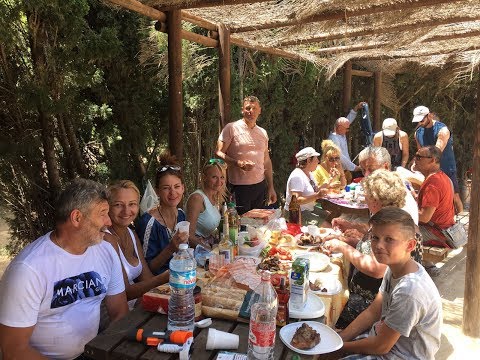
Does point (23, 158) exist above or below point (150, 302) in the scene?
above

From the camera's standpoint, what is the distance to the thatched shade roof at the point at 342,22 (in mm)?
4293

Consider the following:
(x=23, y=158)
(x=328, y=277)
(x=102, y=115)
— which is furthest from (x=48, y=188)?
(x=328, y=277)

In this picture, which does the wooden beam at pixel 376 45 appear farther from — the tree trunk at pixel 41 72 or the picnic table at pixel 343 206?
the tree trunk at pixel 41 72

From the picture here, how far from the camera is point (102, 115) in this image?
16.1 feet

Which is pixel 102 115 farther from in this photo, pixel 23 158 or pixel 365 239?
pixel 365 239

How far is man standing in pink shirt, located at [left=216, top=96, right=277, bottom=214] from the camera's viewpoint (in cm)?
541

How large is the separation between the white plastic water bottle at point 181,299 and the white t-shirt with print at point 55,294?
0.48 metres

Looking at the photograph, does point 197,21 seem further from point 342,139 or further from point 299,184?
point 342,139

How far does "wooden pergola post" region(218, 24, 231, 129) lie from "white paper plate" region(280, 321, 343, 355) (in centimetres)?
408

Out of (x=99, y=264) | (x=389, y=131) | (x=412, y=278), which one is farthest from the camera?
(x=389, y=131)

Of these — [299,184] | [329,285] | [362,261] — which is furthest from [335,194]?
[329,285]

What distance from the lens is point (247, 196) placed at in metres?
5.52

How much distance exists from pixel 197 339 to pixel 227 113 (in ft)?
14.0

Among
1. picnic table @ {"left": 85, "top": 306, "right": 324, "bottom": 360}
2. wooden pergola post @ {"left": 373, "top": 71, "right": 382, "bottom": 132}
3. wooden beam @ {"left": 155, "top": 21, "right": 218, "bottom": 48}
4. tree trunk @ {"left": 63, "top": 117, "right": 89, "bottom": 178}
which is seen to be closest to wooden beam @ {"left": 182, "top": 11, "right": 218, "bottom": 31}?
wooden beam @ {"left": 155, "top": 21, "right": 218, "bottom": 48}
